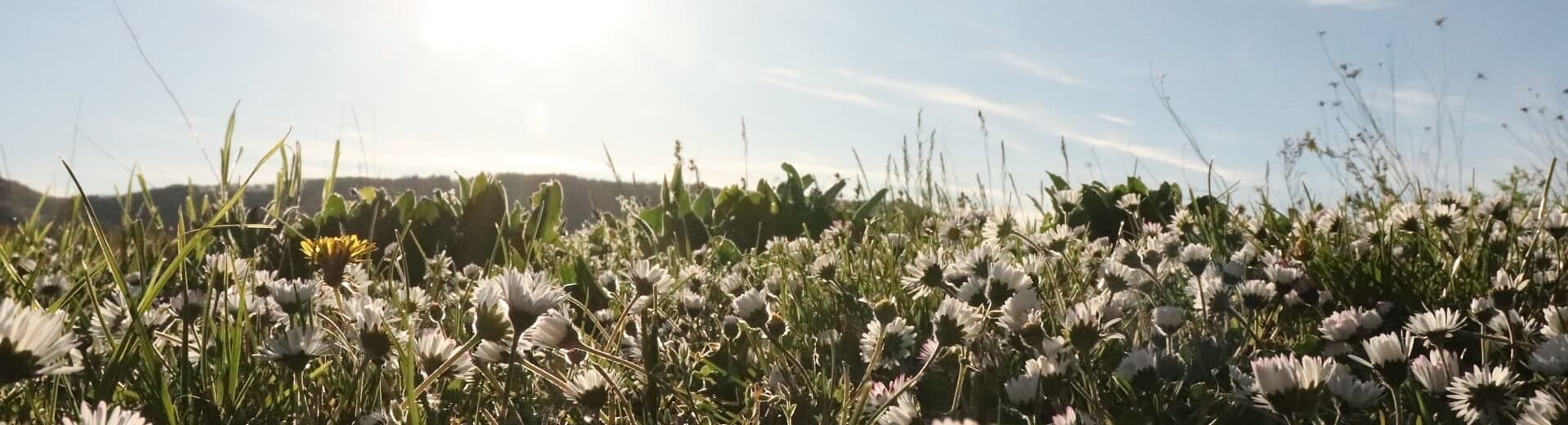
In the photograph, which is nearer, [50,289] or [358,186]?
[50,289]

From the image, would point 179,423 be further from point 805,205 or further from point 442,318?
point 805,205

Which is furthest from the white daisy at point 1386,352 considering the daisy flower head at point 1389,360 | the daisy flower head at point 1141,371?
the daisy flower head at point 1141,371

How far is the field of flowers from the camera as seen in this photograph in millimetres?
1179

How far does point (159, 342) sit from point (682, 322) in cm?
89

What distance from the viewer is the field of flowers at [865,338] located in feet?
3.87

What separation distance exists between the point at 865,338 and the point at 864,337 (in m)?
0.02

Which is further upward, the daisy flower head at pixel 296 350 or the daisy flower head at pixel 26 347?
the daisy flower head at pixel 26 347

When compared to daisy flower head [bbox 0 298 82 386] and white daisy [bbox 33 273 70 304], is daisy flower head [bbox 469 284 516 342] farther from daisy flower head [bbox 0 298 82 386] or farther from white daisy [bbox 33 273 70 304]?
white daisy [bbox 33 273 70 304]

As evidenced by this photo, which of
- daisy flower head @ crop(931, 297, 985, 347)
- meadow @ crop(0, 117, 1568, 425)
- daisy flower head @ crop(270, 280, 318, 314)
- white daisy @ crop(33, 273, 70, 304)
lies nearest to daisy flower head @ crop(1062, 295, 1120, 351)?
meadow @ crop(0, 117, 1568, 425)

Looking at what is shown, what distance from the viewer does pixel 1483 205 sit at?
95.0 inches

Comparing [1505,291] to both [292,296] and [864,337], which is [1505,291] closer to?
[864,337]

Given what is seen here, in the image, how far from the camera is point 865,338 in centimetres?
161

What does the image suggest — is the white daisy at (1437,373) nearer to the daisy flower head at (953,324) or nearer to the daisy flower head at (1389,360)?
the daisy flower head at (1389,360)

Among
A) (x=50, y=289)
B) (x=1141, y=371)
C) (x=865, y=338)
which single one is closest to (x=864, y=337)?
Answer: (x=865, y=338)
